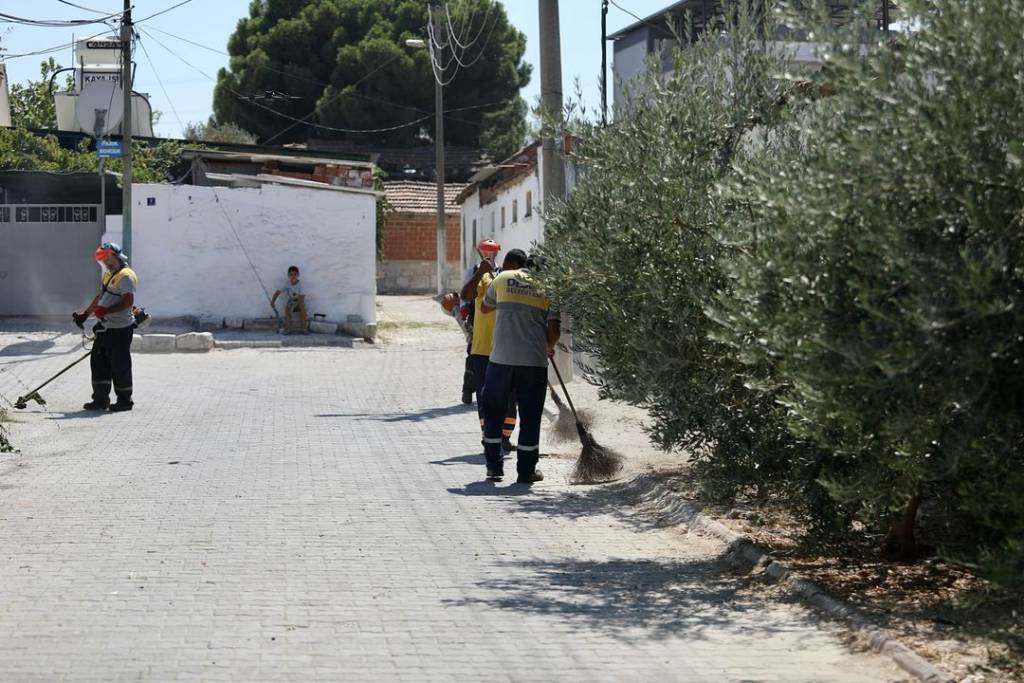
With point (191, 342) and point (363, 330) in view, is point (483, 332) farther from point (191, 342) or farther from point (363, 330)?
point (363, 330)

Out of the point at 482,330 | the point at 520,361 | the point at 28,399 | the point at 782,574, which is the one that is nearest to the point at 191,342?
the point at 28,399

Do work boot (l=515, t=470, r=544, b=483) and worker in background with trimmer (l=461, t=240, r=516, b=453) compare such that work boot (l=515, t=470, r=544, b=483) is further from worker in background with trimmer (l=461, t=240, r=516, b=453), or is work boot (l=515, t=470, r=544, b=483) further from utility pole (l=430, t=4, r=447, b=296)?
utility pole (l=430, t=4, r=447, b=296)

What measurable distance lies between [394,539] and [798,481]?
2.41m

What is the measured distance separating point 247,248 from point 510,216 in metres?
10.8

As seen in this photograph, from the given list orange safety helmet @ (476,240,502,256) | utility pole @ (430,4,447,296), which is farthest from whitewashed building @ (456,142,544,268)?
orange safety helmet @ (476,240,502,256)

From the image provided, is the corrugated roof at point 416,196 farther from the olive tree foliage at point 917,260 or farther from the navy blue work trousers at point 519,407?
the olive tree foliage at point 917,260

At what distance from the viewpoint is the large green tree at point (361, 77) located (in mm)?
51469

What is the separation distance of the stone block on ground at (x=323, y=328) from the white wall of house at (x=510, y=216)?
13.3ft

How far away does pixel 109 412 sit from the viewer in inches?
567

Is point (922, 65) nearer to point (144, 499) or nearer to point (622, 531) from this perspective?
point (622, 531)

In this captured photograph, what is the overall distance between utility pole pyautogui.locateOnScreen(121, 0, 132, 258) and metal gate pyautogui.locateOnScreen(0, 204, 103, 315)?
158 cm

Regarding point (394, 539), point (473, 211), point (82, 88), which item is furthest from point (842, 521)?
point (473, 211)

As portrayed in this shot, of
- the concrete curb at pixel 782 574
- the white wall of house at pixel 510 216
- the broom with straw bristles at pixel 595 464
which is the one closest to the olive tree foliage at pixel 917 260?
the concrete curb at pixel 782 574

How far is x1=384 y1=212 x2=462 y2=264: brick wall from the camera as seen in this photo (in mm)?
44688
